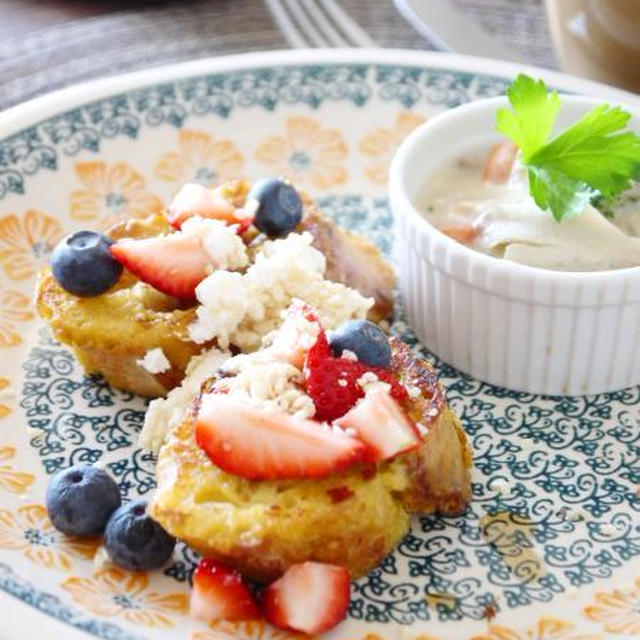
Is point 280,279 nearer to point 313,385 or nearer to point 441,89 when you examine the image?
point 313,385

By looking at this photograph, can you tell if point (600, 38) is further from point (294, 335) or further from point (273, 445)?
point (273, 445)

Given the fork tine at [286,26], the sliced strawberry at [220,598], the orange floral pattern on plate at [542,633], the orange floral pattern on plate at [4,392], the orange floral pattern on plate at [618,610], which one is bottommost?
the orange floral pattern on plate at [618,610]

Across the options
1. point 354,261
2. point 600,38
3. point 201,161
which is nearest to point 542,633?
point 354,261

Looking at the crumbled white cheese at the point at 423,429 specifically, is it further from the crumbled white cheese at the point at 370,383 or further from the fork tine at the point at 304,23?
the fork tine at the point at 304,23

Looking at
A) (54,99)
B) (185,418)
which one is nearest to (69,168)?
(54,99)

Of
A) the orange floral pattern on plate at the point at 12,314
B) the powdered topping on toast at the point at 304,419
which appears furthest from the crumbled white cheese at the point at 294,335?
the orange floral pattern on plate at the point at 12,314

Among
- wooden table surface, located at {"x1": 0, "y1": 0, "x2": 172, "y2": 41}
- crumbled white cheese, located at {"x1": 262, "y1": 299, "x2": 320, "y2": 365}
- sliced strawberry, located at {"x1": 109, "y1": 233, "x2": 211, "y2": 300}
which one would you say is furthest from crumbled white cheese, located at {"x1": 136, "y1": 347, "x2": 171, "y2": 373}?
wooden table surface, located at {"x1": 0, "y1": 0, "x2": 172, "y2": 41}
